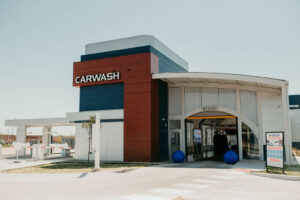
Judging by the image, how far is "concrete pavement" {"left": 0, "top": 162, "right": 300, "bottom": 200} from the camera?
29.0 ft

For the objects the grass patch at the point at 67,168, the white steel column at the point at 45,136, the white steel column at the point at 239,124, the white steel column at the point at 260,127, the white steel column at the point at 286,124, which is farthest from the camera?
the white steel column at the point at 45,136

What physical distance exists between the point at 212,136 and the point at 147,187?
1971 centimetres

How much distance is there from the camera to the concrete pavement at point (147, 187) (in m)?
8.84

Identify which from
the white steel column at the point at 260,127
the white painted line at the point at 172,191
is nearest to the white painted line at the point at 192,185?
the white painted line at the point at 172,191

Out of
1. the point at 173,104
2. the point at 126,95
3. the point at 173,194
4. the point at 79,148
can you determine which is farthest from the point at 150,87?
the point at 173,194

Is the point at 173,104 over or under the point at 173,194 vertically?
over

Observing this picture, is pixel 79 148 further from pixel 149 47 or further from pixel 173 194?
pixel 173 194

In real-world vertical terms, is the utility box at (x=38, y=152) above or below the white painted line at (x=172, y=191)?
above

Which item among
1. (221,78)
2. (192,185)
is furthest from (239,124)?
(192,185)

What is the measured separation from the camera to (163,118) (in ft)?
72.1

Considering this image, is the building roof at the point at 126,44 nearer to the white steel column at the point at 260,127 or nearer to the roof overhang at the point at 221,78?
the roof overhang at the point at 221,78

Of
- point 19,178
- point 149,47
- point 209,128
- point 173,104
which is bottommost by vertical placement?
point 19,178

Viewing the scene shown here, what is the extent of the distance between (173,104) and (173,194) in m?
14.4

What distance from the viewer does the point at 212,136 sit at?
95.1 feet
